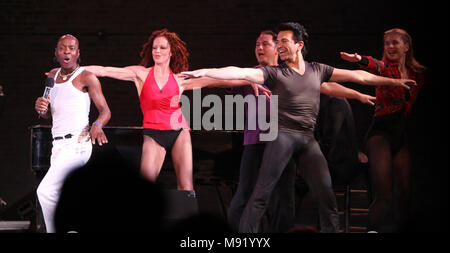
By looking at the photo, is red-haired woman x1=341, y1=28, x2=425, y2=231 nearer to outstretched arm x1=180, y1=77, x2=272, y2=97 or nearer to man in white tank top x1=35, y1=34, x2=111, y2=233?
outstretched arm x1=180, y1=77, x2=272, y2=97

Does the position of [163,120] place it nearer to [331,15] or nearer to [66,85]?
[66,85]

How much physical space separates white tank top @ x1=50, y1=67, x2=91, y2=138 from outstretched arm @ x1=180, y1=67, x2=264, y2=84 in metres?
1.40

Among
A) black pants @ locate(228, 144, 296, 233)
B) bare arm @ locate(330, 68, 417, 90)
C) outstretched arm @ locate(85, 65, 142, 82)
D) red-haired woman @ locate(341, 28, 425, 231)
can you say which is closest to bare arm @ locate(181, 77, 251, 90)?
outstretched arm @ locate(85, 65, 142, 82)

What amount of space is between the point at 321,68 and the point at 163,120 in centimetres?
164

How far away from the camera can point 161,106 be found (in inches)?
233

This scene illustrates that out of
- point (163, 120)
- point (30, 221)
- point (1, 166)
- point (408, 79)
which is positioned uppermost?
point (408, 79)

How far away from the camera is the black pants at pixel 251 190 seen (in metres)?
5.60

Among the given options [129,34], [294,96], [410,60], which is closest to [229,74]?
[294,96]

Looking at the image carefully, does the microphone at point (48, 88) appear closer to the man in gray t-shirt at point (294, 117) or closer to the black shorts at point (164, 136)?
the black shorts at point (164, 136)

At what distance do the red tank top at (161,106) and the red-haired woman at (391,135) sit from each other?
1730mm

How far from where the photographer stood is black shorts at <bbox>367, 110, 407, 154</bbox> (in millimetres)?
5656
